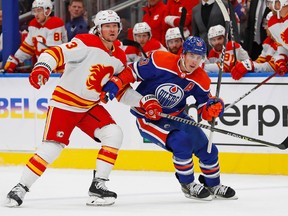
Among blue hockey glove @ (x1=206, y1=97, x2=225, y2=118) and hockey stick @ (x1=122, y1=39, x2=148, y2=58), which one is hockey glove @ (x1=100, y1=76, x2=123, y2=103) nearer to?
blue hockey glove @ (x1=206, y1=97, x2=225, y2=118)

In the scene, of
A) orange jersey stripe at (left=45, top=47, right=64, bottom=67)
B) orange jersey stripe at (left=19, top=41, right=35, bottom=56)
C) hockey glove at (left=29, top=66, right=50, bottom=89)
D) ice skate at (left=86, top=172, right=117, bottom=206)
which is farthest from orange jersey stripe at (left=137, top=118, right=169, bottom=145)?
orange jersey stripe at (left=19, top=41, right=35, bottom=56)

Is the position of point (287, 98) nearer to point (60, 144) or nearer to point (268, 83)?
point (268, 83)

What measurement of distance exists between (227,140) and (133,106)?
1.45 metres

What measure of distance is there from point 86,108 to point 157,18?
8.05 feet

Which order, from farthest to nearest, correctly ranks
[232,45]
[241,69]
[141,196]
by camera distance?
[232,45] < [241,69] < [141,196]

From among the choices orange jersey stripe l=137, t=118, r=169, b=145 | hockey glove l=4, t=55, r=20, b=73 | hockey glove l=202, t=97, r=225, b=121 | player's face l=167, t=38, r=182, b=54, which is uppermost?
player's face l=167, t=38, r=182, b=54

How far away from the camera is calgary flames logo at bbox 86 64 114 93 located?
5859 millimetres

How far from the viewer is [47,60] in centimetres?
565

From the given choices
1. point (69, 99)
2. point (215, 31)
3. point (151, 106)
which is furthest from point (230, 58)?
point (69, 99)

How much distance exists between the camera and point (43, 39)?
26.5 ft

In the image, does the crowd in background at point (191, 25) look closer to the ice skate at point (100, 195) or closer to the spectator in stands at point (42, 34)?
the spectator in stands at point (42, 34)

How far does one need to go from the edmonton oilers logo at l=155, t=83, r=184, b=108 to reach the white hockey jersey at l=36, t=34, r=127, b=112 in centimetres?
35

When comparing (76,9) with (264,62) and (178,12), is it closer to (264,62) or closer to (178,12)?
(178,12)

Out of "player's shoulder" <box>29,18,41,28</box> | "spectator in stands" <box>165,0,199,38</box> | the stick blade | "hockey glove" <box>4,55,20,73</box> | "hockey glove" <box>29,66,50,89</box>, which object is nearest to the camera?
"hockey glove" <box>29,66,50,89</box>
